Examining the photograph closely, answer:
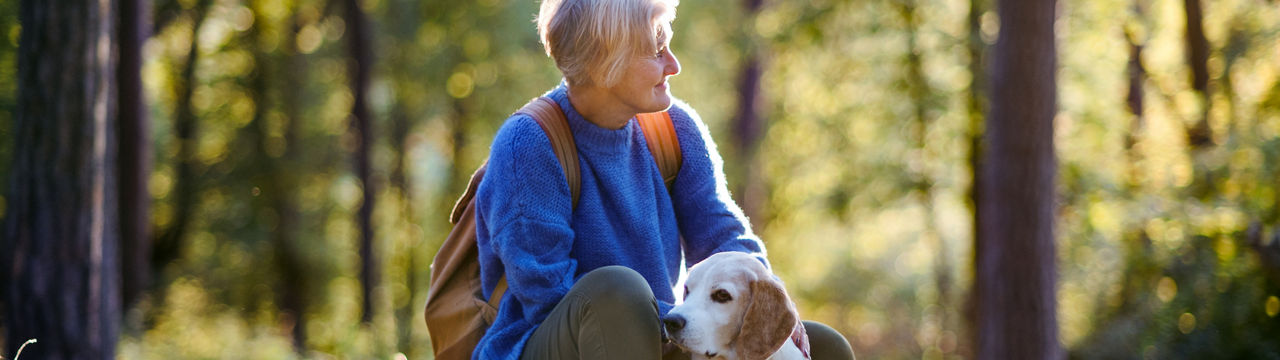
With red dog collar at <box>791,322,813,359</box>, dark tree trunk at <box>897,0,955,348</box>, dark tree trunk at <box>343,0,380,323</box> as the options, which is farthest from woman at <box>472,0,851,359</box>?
dark tree trunk at <box>343,0,380,323</box>

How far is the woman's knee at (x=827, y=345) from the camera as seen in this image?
295 cm

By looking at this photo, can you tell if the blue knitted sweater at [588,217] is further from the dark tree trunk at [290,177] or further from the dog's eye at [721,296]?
the dark tree trunk at [290,177]

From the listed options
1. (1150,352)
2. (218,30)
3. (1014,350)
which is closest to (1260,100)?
(1150,352)

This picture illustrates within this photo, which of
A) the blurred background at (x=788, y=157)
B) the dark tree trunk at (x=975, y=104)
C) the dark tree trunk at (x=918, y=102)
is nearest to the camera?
the blurred background at (x=788, y=157)

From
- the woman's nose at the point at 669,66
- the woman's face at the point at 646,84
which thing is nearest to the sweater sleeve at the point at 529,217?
the woman's face at the point at 646,84

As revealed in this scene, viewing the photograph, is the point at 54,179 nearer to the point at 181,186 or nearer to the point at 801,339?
the point at 801,339

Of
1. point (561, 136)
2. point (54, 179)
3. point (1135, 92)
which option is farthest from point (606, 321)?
point (1135, 92)

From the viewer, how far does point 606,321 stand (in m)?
2.52

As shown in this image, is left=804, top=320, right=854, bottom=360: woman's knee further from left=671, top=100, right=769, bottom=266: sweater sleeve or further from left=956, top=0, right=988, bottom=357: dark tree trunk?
A: left=956, top=0, right=988, bottom=357: dark tree trunk

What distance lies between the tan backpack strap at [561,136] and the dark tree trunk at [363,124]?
12457 mm

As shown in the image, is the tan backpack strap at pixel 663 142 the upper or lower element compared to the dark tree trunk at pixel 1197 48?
upper

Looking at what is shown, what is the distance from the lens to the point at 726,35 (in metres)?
18.0

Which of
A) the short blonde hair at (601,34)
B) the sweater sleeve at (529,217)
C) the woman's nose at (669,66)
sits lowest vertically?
the sweater sleeve at (529,217)

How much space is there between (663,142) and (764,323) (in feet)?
2.33
